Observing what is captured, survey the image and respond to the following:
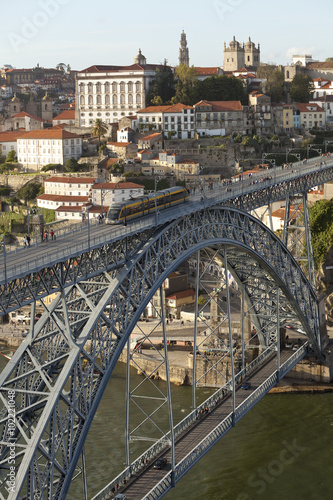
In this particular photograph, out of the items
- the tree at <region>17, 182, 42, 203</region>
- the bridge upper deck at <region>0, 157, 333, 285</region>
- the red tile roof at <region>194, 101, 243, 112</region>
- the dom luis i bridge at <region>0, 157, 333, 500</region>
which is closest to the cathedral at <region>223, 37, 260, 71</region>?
the red tile roof at <region>194, 101, 243, 112</region>

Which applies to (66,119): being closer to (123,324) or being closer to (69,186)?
(69,186)

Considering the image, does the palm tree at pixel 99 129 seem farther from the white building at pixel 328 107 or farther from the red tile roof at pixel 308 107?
the white building at pixel 328 107

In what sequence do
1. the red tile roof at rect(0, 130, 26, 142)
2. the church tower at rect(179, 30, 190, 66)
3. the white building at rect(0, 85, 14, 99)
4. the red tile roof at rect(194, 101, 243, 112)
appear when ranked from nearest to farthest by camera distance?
the red tile roof at rect(194, 101, 243, 112) → the red tile roof at rect(0, 130, 26, 142) → the church tower at rect(179, 30, 190, 66) → the white building at rect(0, 85, 14, 99)

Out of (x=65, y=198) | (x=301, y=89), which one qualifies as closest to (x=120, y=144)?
(x=65, y=198)

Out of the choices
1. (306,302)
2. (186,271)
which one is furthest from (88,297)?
(186,271)

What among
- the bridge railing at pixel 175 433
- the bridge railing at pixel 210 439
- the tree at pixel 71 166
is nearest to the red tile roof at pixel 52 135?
the tree at pixel 71 166

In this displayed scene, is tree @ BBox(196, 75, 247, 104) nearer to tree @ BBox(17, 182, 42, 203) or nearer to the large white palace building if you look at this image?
the large white palace building
